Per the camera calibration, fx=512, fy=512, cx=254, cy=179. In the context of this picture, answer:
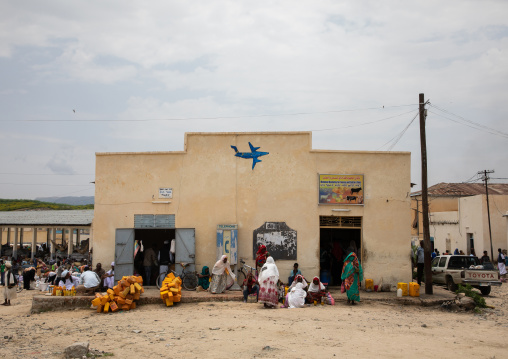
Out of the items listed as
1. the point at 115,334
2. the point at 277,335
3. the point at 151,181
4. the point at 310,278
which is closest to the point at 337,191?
the point at 310,278

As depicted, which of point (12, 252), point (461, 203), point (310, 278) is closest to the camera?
point (310, 278)

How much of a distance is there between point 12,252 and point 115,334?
71.8 feet

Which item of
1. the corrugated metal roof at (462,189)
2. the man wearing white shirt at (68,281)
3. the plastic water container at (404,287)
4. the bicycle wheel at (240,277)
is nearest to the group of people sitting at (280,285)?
the bicycle wheel at (240,277)

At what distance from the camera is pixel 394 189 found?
18.2 meters

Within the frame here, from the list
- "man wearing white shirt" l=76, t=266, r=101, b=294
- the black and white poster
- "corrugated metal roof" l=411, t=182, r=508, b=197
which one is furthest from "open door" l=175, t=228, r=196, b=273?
"corrugated metal roof" l=411, t=182, r=508, b=197

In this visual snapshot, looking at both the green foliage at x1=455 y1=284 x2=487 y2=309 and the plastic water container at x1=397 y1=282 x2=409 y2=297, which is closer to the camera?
the green foliage at x1=455 y1=284 x2=487 y2=309

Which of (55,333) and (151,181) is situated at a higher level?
(151,181)

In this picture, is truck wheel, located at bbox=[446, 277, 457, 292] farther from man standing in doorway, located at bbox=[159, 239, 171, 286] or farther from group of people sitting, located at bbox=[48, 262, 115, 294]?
group of people sitting, located at bbox=[48, 262, 115, 294]

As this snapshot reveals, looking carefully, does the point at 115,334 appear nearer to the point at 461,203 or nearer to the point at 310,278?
the point at 310,278

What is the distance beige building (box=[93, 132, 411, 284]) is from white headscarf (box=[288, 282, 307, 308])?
2405 mm

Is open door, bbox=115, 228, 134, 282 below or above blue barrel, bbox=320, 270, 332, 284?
above

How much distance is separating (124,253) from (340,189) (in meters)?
7.91

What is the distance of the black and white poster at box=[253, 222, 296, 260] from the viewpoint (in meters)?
17.9

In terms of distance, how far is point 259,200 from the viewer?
59.8 feet
